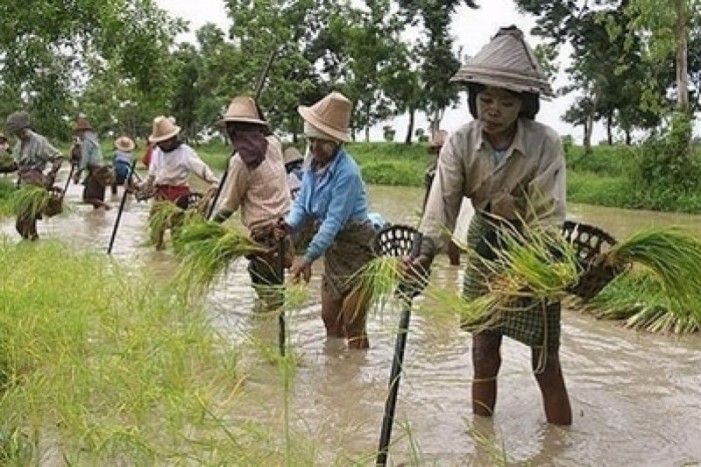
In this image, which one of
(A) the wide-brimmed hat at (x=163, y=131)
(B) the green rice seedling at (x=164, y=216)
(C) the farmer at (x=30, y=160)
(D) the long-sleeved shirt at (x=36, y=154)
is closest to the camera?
(B) the green rice seedling at (x=164, y=216)

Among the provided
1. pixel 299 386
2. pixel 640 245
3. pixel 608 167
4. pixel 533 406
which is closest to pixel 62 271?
pixel 299 386

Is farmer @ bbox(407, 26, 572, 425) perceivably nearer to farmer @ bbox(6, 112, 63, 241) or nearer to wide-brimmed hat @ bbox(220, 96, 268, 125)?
wide-brimmed hat @ bbox(220, 96, 268, 125)

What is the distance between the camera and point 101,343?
4.81m

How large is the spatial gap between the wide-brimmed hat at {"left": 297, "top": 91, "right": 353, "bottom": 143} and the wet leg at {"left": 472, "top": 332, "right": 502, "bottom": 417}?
59.7 inches

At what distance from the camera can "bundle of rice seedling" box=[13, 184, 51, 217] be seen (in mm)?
10016

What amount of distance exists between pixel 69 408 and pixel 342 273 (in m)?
2.31

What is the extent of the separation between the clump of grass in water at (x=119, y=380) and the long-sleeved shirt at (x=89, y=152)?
887 cm

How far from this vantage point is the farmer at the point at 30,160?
10.4m

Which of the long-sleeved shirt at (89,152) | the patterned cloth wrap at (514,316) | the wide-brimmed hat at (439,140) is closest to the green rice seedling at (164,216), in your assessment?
the wide-brimmed hat at (439,140)

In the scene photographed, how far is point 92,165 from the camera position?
1464 cm

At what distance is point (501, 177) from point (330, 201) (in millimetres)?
1553

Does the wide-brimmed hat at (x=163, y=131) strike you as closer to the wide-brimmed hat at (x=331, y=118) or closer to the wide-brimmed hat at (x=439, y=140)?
the wide-brimmed hat at (x=439, y=140)

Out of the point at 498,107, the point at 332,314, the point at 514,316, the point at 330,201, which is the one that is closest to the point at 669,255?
the point at 514,316

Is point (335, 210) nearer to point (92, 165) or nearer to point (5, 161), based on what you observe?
point (92, 165)
